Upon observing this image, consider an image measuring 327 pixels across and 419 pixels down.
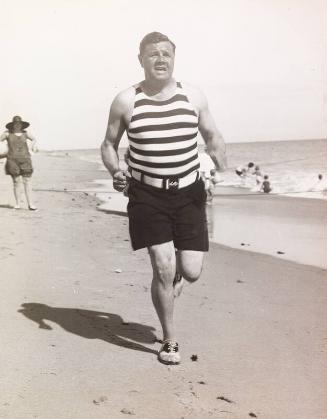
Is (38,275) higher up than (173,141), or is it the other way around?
(173,141)

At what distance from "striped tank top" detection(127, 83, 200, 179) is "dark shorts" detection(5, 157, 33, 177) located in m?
5.64

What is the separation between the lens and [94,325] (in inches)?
133

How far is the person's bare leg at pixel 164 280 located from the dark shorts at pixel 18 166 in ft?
18.7

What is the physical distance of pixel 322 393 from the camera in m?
2.70

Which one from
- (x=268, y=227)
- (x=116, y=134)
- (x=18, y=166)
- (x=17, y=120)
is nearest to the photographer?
(x=116, y=134)

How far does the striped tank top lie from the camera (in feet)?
9.50

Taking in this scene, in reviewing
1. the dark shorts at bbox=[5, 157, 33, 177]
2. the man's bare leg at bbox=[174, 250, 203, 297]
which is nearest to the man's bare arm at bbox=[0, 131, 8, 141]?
the dark shorts at bbox=[5, 157, 33, 177]

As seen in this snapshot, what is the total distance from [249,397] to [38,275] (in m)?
2.21

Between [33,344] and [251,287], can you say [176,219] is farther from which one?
[251,287]

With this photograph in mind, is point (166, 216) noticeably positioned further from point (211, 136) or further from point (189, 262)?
point (211, 136)

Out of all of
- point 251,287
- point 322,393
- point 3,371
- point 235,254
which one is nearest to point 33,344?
point 3,371

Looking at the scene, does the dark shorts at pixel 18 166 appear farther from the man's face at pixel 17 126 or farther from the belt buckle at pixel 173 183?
the belt buckle at pixel 173 183

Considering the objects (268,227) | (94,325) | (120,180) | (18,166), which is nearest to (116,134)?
(120,180)

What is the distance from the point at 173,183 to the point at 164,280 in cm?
51
